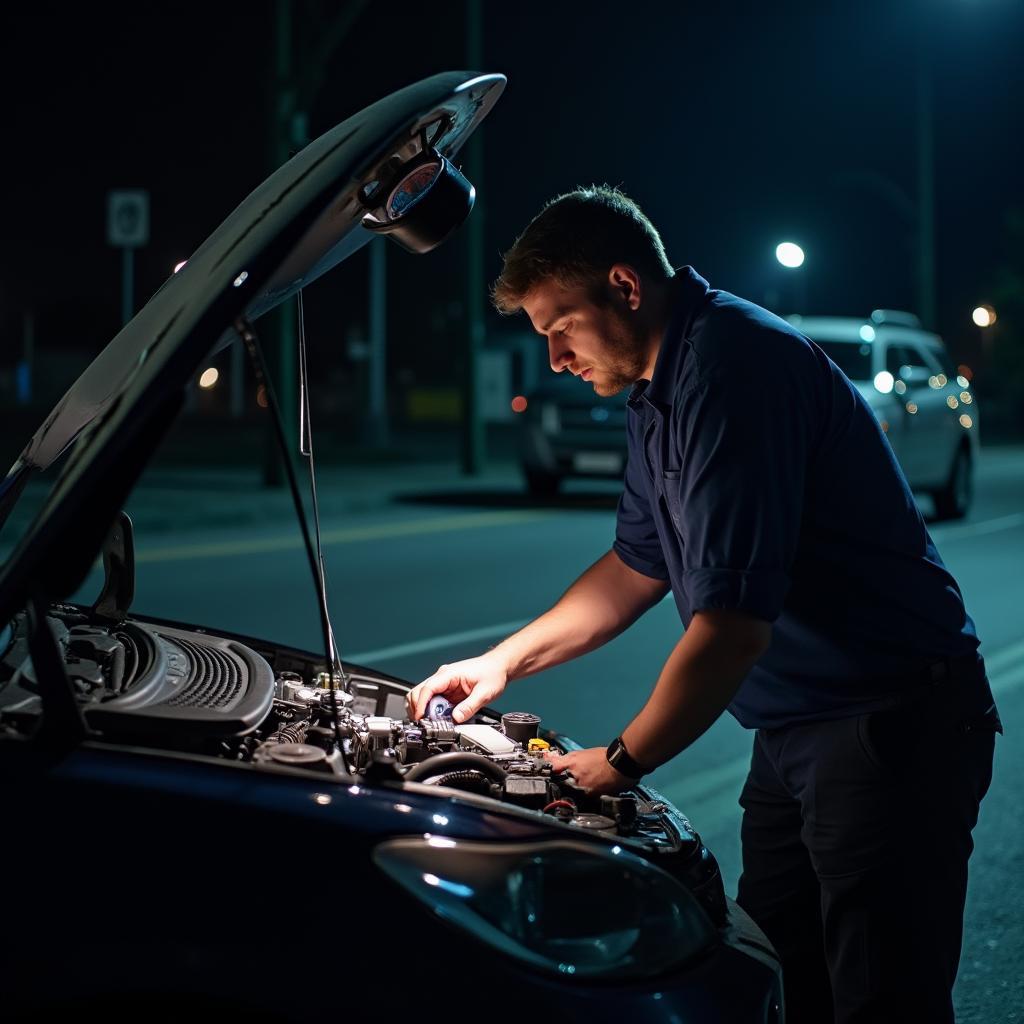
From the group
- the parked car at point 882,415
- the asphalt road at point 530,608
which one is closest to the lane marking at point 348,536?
the asphalt road at point 530,608

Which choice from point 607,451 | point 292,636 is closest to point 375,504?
point 607,451

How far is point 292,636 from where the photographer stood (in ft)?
28.1

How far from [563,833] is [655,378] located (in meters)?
0.83

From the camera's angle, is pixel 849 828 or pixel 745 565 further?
pixel 849 828

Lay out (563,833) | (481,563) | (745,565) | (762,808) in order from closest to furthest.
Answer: (563,833), (745,565), (762,808), (481,563)

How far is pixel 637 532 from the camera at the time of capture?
3.14m

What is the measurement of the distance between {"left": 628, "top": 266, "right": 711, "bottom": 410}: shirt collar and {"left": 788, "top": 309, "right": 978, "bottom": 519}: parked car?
→ 1229cm

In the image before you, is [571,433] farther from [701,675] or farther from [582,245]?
[701,675]

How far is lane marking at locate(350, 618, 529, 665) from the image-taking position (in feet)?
25.9

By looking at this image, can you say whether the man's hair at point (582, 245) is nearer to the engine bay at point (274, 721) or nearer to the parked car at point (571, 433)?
the engine bay at point (274, 721)

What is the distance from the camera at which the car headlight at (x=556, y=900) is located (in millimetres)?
1952

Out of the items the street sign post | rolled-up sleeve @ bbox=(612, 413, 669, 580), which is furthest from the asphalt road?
the street sign post

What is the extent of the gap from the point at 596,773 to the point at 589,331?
2.33 ft

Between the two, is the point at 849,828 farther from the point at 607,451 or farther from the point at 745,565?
the point at 607,451
